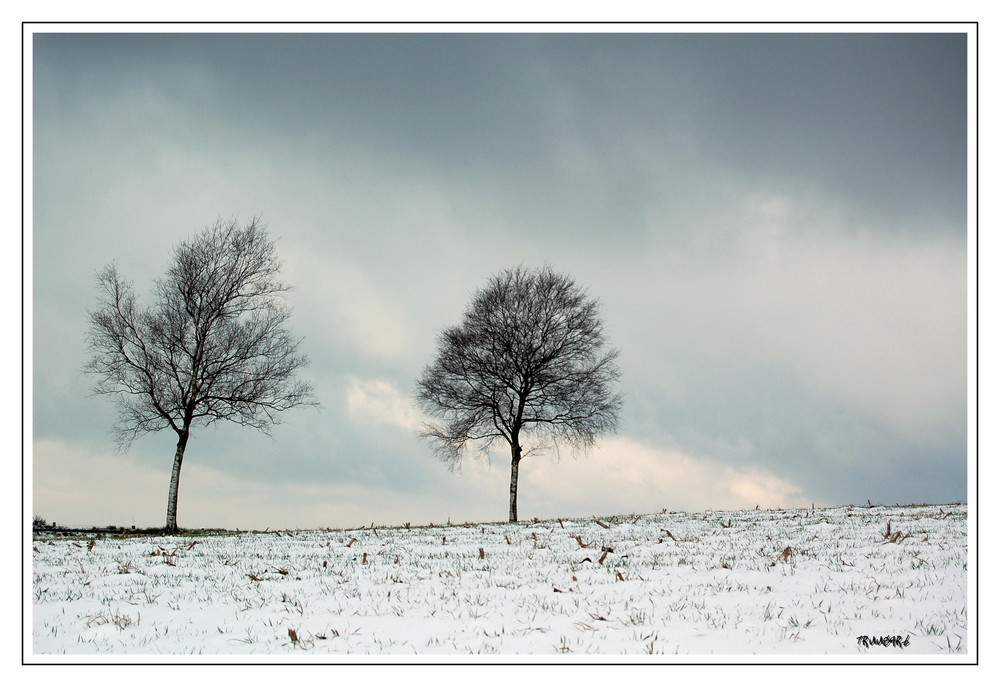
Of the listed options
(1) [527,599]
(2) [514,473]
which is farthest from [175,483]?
(1) [527,599]

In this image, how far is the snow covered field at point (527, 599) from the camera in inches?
249

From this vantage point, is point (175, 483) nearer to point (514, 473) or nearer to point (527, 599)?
point (514, 473)

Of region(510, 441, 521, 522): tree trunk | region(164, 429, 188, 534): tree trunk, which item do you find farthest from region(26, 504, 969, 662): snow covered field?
region(510, 441, 521, 522): tree trunk

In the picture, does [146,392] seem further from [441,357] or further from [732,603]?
[732,603]

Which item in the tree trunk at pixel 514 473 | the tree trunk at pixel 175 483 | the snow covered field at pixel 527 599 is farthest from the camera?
the tree trunk at pixel 514 473

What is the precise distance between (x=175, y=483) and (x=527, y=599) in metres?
16.1

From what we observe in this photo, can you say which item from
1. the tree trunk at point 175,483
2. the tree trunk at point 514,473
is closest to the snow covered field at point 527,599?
the tree trunk at point 175,483

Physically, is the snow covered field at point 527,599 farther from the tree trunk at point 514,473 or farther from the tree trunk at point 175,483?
the tree trunk at point 514,473

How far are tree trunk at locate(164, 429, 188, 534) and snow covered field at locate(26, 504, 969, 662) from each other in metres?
7.52

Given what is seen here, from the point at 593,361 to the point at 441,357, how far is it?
5544 mm

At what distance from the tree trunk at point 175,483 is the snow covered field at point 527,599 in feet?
24.7

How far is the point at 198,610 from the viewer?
7.76 meters

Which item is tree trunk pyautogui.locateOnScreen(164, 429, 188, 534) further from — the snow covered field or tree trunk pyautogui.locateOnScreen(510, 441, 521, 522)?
tree trunk pyautogui.locateOnScreen(510, 441, 521, 522)

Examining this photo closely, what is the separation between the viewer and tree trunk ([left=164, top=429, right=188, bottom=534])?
19.9 metres
